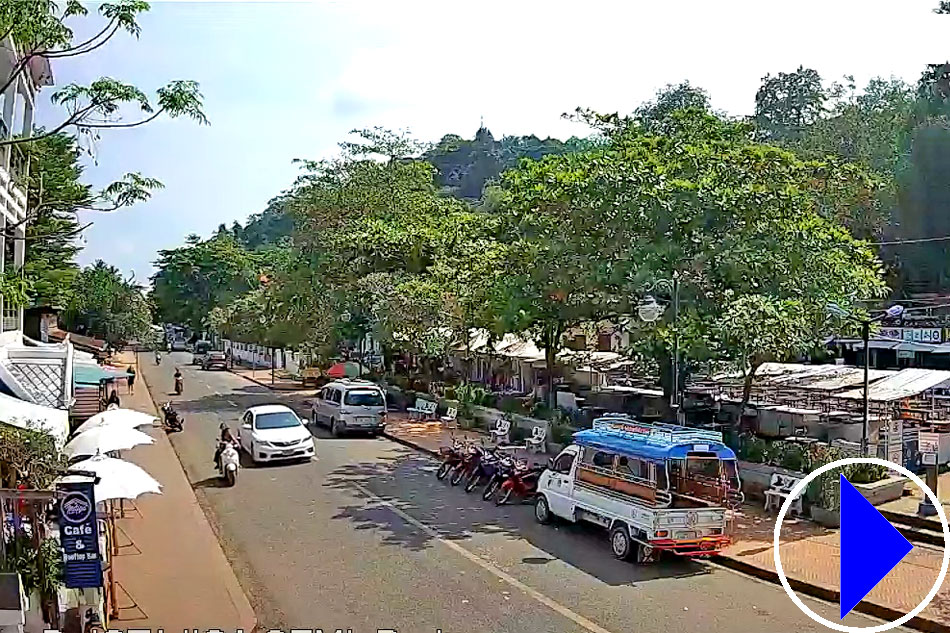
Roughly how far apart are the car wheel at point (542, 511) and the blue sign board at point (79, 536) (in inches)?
305

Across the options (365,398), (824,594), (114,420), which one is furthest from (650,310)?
(365,398)

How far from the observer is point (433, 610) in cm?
1073

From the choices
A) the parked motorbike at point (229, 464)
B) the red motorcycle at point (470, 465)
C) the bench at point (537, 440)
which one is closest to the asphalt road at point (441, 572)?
the parked motorbike at point (229, 464)

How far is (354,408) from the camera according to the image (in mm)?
26016

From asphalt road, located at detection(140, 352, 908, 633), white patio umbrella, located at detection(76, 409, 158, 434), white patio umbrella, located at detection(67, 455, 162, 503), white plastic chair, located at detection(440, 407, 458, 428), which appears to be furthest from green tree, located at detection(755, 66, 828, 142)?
white patio umbrella, located at detection(67, 455, 162, 503)

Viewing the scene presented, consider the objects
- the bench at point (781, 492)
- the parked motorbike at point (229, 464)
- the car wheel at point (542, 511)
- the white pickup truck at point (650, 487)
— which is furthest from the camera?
the parked motorbike at point (229, 464)

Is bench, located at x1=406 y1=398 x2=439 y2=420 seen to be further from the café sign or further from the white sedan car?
the café sign

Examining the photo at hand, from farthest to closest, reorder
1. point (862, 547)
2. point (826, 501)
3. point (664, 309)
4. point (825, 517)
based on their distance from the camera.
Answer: point (664, 309), point (826, 501), point (825, 517), point (862, 547)

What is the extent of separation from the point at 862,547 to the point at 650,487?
3.12m

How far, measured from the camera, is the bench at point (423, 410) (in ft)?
98.9

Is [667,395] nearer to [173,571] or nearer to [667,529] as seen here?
[667,529]

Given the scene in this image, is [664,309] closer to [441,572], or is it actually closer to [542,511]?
[542,511]

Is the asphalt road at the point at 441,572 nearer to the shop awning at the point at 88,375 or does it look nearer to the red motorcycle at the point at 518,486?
the red motorcycle at the point at 518,486

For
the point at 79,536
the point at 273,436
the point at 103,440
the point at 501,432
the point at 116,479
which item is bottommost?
the point at 501,432
